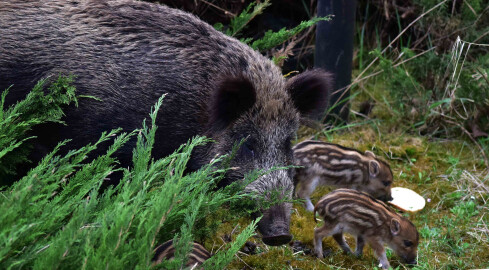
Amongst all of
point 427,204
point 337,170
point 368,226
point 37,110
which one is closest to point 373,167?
point 337,170

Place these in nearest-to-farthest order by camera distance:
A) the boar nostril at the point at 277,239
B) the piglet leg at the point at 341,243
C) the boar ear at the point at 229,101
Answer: the boar nostril at the point at 277,239 < the boar ear at the point at 229,101 < the piglet leg at the point at 341,243

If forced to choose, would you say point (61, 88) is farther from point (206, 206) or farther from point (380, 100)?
point (380, 100)

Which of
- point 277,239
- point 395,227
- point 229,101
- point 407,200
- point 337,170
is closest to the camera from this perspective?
point 277,239

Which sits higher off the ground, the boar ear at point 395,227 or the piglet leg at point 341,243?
the boar ear at point 395,227

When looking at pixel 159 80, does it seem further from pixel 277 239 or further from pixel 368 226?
pixel 368 226

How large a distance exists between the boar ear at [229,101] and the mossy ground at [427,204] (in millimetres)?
789

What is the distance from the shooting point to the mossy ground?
377 centimetres

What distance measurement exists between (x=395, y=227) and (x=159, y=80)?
1.69m

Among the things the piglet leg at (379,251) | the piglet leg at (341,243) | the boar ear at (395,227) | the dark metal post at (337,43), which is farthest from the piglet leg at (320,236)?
the dark metal post at (337,43)

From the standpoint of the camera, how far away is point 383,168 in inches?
182

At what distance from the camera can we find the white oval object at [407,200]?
4.53m

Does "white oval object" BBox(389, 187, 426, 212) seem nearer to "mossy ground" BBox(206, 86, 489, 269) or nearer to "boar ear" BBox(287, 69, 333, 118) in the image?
"mossy ground" BBox(206, 86, 489, 269)

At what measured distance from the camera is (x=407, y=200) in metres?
4.66

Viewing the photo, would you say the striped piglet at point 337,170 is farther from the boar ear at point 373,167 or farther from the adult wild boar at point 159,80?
the adult wild boar at point 159,80
